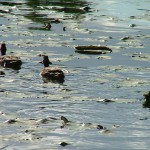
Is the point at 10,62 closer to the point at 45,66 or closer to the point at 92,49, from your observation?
the point at 45,66

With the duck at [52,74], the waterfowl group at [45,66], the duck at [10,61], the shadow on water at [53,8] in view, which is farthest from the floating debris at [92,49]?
the shadow on water at [53,8]

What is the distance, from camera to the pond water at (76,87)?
236 inches

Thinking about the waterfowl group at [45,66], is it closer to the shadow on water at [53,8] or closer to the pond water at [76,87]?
the pond water at [76,87]

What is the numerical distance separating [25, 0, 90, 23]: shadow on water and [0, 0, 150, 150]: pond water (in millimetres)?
189

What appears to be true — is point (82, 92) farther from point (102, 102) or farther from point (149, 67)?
point (149, 67)

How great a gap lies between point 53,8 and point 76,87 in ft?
33.4

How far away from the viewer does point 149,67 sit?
9.65m

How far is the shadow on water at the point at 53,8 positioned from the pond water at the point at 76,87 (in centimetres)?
19

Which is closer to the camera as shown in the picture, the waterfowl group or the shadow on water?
the waterfowl group

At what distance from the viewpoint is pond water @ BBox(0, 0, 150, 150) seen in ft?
19.7

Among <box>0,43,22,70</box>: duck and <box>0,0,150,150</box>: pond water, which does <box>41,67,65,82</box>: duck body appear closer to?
<box>0,0,150,150</box>: pond water

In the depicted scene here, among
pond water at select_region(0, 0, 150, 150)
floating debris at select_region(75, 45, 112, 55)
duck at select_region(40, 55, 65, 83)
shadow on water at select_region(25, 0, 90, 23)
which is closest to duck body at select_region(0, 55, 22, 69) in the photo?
pond water at select_region(0, 0, 150, 150)

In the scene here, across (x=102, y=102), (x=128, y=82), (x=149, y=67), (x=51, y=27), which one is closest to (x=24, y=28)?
(x=51, y=27)

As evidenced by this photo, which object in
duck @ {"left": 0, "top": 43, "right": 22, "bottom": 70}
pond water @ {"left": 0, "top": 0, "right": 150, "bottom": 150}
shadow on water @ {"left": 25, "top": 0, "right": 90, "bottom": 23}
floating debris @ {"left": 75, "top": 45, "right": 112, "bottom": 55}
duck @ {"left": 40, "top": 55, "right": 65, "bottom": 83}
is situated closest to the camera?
pond water @ {"left": 0, "top": 0, "right": 150, "bottom": 150}
